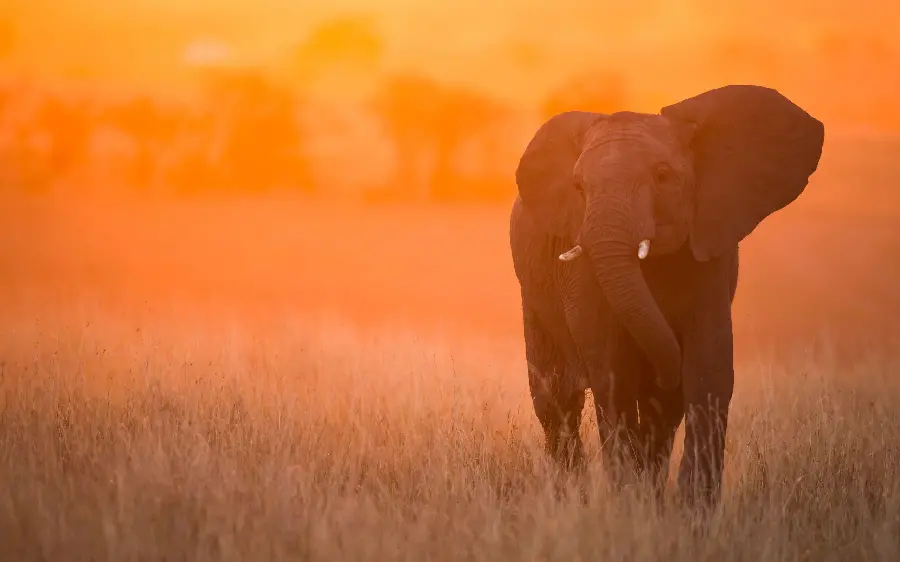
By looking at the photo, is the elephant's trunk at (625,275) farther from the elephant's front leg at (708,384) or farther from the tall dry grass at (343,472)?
the tall dry grass at (343,472)

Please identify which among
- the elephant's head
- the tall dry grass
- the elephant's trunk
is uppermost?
the elephant's head

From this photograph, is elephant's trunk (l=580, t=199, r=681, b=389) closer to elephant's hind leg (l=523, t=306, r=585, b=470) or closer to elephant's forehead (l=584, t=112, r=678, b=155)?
elephant's forehead (l=584, t=112, r=678, b=155)

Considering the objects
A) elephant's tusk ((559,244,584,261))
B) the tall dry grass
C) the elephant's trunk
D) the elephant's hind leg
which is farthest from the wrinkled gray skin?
the tall dry grass

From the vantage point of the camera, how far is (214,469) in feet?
21.9

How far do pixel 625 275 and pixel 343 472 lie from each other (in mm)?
2148

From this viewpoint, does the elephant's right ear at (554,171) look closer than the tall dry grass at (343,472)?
No

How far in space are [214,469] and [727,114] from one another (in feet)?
13.2

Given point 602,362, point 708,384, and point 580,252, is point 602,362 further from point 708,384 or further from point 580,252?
point 580,252

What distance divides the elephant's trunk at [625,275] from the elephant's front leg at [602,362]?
0.43 meters

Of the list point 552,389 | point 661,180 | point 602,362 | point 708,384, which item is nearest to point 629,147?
point 661,180

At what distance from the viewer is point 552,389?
8.60 m

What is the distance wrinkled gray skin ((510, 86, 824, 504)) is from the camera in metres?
6.83

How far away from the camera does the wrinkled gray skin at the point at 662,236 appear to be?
Result: 683 cm

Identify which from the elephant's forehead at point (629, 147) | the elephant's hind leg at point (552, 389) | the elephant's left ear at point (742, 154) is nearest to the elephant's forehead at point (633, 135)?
the elephant's forehead at point (629, 147)
